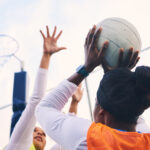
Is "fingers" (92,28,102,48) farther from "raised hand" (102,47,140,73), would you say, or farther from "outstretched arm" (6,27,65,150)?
"outstretched arm" (6,27,65,150)

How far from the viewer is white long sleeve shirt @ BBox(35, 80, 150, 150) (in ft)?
3.13

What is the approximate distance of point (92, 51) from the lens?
127 cm

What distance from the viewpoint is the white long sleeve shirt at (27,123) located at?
149cm

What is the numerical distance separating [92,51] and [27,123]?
650 millimetres

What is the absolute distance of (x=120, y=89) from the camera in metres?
1.00

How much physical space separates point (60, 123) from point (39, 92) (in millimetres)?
639

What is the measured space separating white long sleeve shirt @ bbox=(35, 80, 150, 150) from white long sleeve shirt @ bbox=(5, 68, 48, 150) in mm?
432

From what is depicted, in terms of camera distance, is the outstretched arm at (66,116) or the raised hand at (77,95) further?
the raised hand at (77,95)

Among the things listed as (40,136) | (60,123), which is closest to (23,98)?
(40,136)

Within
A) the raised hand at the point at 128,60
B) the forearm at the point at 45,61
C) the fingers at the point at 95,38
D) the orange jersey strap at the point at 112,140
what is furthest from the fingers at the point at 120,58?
the forearm at the point at 45,61

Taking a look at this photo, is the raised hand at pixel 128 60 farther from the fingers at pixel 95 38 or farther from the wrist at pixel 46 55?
the wrist at pixel 46 55

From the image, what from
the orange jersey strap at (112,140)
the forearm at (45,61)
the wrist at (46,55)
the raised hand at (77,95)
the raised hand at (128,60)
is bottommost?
the raised hand at (77,95)

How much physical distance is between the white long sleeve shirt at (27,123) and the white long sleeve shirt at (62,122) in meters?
0.43

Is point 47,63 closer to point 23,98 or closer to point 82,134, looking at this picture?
point 82,134
